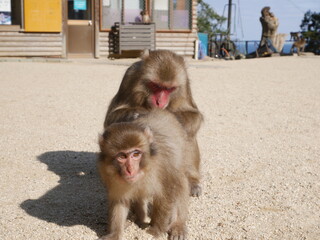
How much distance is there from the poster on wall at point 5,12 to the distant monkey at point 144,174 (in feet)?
46.7

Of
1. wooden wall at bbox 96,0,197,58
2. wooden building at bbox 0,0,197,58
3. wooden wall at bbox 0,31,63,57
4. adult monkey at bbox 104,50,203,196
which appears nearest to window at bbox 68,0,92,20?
wooden building at bbox 0,0,197,58

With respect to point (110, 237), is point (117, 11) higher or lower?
higher

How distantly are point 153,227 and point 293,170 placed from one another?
203cm

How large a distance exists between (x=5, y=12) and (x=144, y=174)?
14.9 m

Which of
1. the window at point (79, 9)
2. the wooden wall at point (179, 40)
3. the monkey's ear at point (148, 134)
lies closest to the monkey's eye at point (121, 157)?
the monkey's ear at point (148, 134)

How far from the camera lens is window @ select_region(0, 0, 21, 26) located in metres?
16.5

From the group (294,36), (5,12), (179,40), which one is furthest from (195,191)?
(294,36)

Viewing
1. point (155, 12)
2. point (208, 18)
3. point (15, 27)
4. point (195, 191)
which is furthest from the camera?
point (208, 18)

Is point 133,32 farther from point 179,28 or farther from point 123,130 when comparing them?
point 123,130

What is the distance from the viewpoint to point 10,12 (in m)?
16.6

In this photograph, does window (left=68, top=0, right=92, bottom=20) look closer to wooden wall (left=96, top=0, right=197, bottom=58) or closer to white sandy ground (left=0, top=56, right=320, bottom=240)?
→ wooden wall (left=96, top=0, right=197, bottom=58)

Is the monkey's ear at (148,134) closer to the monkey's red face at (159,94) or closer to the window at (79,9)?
the monkey's red face at (159,94)

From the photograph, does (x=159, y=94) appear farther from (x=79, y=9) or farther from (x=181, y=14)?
(x=181, y=14)

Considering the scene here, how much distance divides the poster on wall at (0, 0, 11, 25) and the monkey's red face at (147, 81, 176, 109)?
44.9 feet
